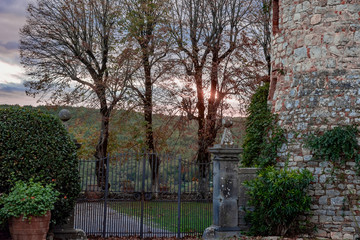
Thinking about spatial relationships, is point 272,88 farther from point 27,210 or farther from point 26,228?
point 26,228

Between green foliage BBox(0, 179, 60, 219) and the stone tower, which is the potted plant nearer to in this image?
green foliage BBox(0, 179, 60, 219)

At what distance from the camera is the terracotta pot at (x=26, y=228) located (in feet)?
21.2

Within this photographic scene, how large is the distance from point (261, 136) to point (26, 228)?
21.7 ft

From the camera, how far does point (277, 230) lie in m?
8.45

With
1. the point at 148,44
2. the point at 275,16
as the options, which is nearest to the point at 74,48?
the point at 148,44

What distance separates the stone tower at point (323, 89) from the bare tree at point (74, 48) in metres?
9.15

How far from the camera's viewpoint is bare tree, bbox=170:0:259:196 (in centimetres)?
1692

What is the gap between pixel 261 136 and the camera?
34.6ft

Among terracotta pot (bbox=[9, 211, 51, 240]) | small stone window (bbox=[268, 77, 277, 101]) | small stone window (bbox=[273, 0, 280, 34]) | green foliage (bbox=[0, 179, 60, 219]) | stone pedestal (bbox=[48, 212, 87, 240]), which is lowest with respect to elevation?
stone pedestal (bbox=[48, 212, 87, 240])

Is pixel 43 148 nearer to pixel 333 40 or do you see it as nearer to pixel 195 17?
pixel 333 40

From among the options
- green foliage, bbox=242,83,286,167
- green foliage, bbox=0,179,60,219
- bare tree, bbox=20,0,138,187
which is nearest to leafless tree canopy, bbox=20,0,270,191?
bare tree, bbox=20,0,138,187

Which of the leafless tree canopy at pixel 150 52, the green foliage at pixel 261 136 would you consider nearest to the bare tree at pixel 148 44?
the leafless tree canopy at pixel 150 52

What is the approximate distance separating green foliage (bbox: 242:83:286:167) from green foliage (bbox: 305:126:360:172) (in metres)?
0.98

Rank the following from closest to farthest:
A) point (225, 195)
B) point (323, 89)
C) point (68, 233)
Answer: point (68, 233)
point (225, 195)
point (323, 89)
